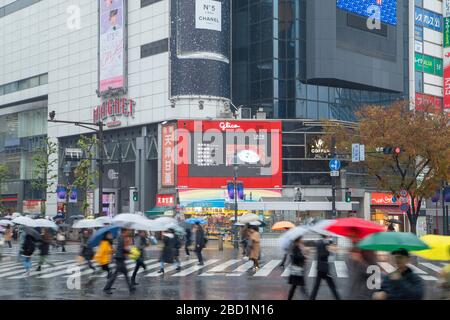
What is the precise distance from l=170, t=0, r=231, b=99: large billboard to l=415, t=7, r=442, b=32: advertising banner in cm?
2485

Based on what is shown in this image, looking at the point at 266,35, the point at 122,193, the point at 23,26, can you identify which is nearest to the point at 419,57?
the point at 266,35

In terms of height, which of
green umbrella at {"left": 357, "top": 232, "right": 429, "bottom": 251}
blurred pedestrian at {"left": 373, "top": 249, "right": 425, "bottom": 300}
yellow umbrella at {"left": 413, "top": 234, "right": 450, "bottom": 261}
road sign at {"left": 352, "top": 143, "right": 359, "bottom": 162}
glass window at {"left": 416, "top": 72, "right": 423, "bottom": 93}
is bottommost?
blurred pedestrian at {"left": 373, "top": 249, "right": 425, "bottom": 300}

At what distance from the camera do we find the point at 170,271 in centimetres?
2630

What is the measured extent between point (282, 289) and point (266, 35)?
148 feet

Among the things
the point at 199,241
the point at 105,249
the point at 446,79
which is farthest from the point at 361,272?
the point at 446,79

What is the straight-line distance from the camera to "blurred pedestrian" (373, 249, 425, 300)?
10102 mm

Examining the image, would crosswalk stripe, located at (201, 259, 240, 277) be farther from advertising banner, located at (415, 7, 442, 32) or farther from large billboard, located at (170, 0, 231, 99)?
advertising banner, located at (415, 7, 442, 32)

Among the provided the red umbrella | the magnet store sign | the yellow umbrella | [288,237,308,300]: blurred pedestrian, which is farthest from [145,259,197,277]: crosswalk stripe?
the magnet store sign

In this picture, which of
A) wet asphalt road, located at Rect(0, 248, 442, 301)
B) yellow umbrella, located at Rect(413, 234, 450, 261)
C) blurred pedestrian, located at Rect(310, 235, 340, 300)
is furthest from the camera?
wet asphalt road, located at Rect(0, 248, 442, 301)

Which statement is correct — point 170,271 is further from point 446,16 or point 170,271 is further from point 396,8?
point 446,16

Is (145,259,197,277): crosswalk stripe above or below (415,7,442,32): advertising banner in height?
below

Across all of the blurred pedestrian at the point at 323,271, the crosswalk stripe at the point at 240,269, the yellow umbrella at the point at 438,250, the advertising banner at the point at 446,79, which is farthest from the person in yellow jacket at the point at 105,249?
the advertising banner at the point at 446,79

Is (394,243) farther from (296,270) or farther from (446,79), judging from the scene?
(446,79)
